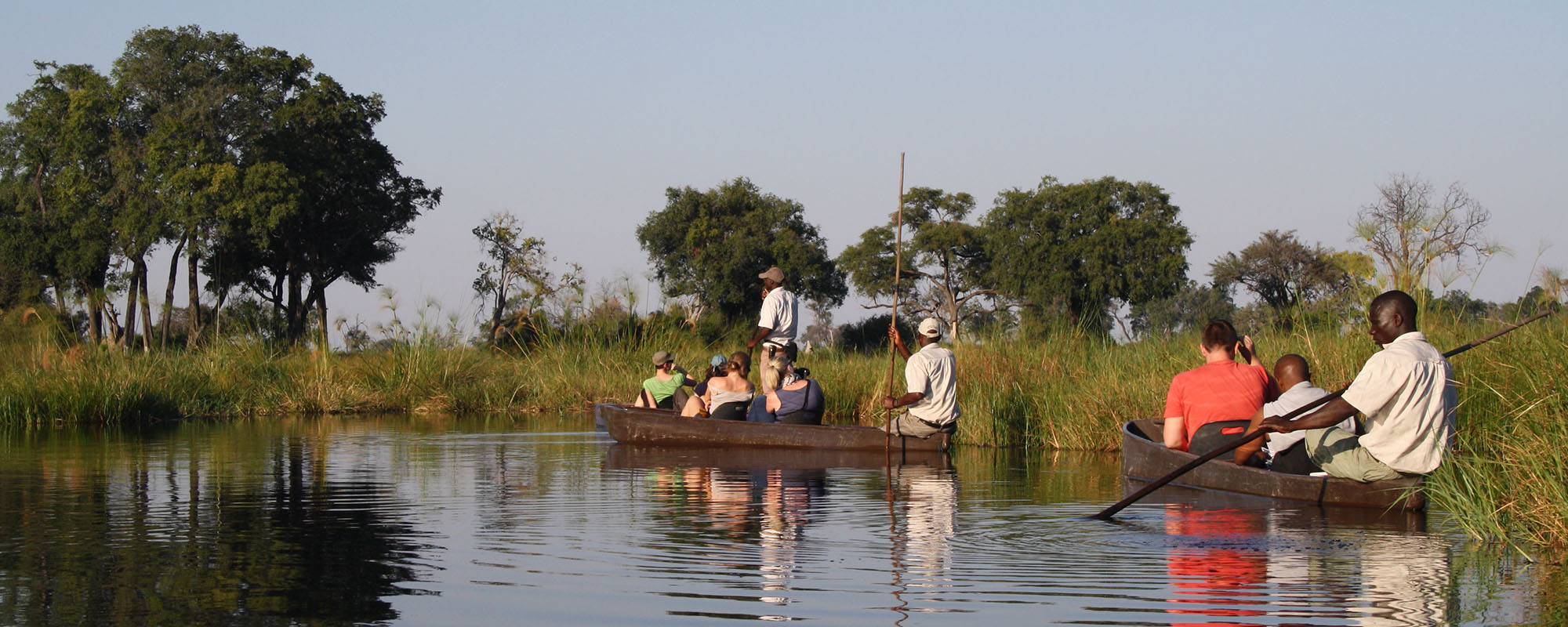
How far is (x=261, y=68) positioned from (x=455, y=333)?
83.4ft

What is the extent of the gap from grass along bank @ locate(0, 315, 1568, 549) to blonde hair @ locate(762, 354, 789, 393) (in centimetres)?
220

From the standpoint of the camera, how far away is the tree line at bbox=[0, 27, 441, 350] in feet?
132

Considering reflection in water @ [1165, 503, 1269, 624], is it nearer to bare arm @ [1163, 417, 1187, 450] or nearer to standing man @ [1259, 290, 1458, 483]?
standing man @ [1259, 290, 1458, 483]

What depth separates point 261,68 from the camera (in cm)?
4366

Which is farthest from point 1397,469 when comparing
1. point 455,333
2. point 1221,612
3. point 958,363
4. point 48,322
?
point 48,322

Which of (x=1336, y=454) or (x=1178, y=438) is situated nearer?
(x=1336, y=454)

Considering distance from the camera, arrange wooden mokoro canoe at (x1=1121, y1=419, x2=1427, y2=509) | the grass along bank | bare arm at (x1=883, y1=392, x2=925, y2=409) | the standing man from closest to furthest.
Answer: the grass along bank < the standing man < wooden mokoro canoe at (x1=1121, y1=419, x2=1427, y2=509) < bare arm at (x1=883, y1=392, x2=925, y2=409)

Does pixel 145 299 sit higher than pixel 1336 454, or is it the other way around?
pixel 145 299

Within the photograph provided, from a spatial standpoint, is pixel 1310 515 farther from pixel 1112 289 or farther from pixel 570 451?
pixel 1112 289

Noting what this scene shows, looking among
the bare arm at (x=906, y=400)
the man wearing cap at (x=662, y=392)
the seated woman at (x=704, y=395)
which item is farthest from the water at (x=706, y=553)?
the man wearing cap at (x=662, y=392)

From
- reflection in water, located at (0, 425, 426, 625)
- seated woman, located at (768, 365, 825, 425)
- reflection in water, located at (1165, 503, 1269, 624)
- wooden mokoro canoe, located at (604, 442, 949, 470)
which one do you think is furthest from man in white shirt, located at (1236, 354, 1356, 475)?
reflection in water, located at (0, 425, 426, 625)

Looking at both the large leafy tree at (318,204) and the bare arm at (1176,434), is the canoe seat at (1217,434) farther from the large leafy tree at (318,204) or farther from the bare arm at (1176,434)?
the large leafy tree at (318,204)

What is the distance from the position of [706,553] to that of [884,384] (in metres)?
9.76

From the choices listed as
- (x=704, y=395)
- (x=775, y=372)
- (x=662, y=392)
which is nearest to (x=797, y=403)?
(x=775, y=372)
